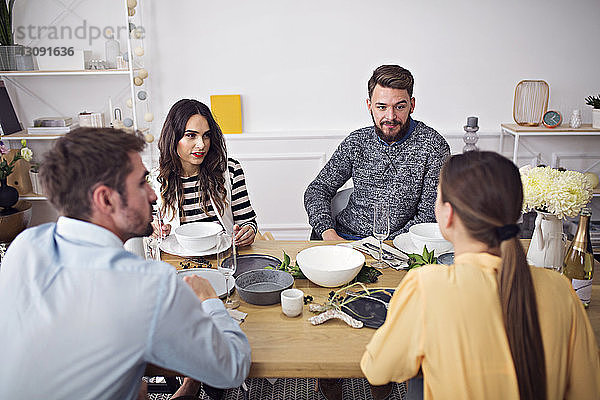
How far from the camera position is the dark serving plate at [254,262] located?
1.91 metres

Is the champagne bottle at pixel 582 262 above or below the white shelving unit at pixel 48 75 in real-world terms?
below

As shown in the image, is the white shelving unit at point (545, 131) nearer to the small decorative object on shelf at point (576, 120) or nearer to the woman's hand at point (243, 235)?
the small decorative object on shelf at point (576, 120)

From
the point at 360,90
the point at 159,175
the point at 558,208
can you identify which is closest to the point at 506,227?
the point at 558,208

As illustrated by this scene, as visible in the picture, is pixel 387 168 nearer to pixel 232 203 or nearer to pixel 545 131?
pixel 232 203

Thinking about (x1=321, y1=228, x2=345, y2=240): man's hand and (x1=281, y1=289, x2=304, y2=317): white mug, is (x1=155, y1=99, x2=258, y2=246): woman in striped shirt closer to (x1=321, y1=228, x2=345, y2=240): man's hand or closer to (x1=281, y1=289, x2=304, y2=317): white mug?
(x1=321, y1=228, x2=345, y2=240): man's hand

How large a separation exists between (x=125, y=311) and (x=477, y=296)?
2.38ft

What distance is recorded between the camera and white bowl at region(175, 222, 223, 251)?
1941mm

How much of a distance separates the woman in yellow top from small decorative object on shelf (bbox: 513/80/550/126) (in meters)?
2.87

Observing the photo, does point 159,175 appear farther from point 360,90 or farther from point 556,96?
point 556,96

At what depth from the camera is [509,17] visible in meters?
3.72

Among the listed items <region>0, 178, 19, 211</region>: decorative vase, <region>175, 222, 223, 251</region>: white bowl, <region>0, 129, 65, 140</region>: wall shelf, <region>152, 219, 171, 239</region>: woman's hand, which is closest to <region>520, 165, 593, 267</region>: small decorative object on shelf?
<region>175, 222, 223, 251</region>: white bowl

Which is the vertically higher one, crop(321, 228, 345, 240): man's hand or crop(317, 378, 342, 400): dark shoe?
crop(321, 228, 345, 240): man's hand

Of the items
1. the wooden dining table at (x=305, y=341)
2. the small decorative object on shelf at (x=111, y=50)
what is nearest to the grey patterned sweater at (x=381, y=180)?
the wooden dining table at (x=305, y=341)

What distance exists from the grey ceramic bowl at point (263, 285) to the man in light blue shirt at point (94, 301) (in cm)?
39
